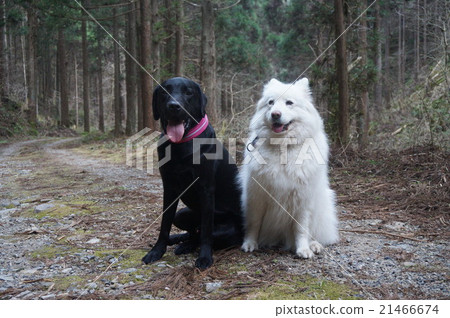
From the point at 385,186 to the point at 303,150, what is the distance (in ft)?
10.3

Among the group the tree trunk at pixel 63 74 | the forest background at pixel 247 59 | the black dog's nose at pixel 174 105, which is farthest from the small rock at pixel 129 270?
the tree trunk at pixel 63 74

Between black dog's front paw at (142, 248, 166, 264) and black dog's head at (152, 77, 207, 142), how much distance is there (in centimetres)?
100

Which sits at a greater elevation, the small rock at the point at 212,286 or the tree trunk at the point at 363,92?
the tree trunk at the point at 363,92

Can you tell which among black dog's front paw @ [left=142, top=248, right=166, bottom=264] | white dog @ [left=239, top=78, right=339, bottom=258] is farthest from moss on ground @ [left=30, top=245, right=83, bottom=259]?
white dog @ [left=239, top=78, right=339, bottom=258]

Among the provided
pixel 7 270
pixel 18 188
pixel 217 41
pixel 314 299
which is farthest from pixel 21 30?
pixel 314 299

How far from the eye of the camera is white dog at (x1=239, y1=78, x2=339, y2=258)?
3.21 metres

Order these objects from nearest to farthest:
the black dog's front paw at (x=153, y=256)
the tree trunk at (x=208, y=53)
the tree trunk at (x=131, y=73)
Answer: the black dog's front paw at (x=153, y=256) → the tree trunk at (x=208, y=53) → the tree trunk at (x=131, y=73)

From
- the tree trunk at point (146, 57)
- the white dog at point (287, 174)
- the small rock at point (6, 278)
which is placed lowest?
the small rock at point (6, 278)

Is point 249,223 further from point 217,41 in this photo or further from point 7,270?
point 217,41

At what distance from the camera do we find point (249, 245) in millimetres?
3436

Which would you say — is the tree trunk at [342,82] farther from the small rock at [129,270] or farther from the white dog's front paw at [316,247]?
the small rock at [129,270]

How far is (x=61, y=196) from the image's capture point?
5.80 m

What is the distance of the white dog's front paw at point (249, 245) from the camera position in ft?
11.2

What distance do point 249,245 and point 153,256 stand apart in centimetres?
89
